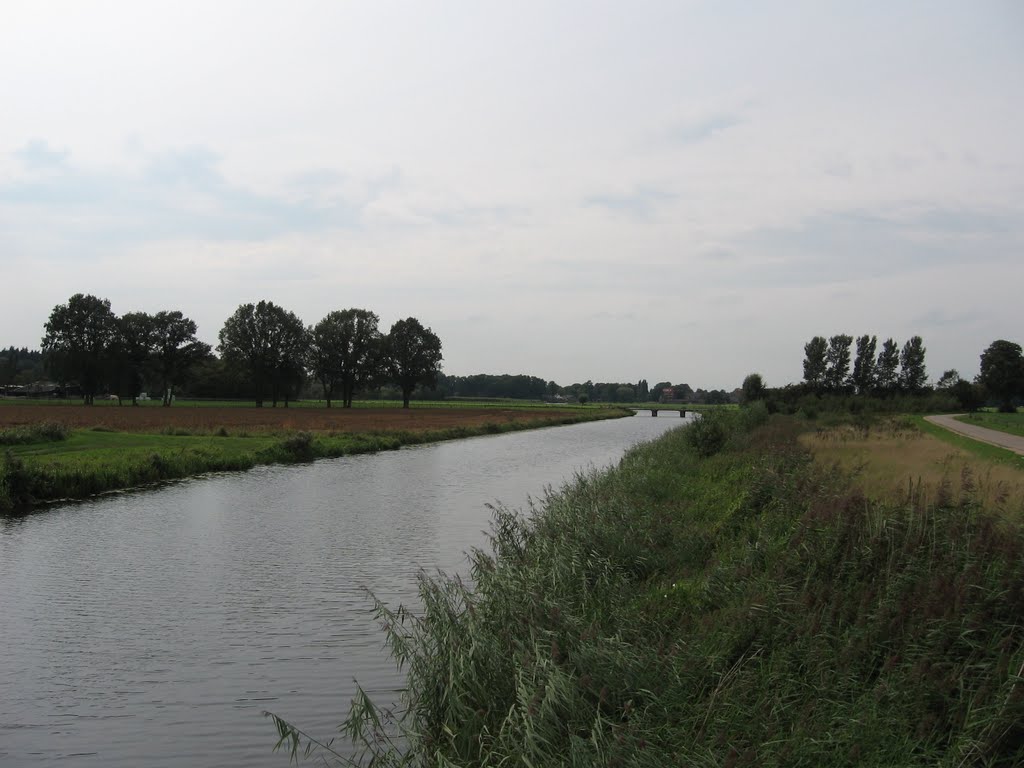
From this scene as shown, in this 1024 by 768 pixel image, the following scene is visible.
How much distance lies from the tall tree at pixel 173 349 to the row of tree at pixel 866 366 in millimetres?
76608

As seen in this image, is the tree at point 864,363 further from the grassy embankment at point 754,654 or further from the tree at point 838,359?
the grassy embankment at point 754,654

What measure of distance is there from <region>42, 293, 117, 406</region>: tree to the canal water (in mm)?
69097

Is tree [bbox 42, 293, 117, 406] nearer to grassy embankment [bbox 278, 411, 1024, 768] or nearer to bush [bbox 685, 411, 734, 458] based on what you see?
bush [bbox 685, 411, 734, 458]

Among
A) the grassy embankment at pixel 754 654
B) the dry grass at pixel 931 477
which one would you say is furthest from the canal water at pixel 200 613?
the dry grass at pixel 931 477

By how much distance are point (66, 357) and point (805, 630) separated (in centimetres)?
9209

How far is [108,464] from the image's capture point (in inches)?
989

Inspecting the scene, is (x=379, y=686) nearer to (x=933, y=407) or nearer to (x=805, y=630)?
(x=805, y=630)

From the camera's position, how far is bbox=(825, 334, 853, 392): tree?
99500mm

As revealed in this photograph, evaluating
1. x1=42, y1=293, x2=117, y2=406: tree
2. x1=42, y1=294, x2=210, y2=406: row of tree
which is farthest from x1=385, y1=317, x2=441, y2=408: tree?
x1=42, y1=293, x2=117, y2=406: tree

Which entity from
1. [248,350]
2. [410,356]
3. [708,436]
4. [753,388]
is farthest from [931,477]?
[410,356]

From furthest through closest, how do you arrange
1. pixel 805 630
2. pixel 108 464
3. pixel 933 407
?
pixel 933 407, pixel 108 464, pixel 805 630

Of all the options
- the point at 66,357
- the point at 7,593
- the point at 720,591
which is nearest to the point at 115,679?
the point at 7,593

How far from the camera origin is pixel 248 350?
89.6 meters

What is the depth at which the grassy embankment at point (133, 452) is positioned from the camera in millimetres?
21750
